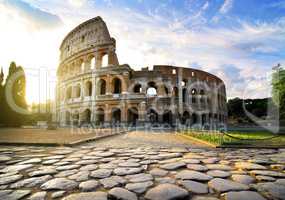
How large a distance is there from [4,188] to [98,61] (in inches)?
1009

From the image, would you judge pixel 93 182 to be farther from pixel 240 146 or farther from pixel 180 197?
pixel 240 146

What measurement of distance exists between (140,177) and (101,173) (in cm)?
67

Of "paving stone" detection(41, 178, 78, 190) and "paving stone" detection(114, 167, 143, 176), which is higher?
"paving stone" detection(41, 178, 78, 190)

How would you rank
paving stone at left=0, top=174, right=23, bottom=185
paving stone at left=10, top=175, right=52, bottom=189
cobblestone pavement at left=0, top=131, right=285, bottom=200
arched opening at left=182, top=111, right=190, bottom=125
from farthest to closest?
arched opening at left=182, top=111, right=190, bottom=125 → paving stone at left=0, top=174, right=23, bottom=185 → paving stone at left=10, top=175, right=52, bottom=189 → cobblestone pavement at left=0, top=131, right=285, bottom=200

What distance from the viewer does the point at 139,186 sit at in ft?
8.13

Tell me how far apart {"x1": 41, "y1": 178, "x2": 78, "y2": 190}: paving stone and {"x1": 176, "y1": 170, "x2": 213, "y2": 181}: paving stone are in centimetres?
148

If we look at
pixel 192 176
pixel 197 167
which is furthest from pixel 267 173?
pixel 192 176

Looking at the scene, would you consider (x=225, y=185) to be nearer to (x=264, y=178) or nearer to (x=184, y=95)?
(x=264, y=178)

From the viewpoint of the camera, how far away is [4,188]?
2.40 metres

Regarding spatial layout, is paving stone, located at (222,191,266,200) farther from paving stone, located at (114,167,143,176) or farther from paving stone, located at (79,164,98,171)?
paving stone, located at (79,164,98,171)

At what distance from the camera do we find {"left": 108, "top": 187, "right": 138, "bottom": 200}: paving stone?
212 centimetres

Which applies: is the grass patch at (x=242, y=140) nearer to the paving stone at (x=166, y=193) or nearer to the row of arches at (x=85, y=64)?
the paving stone at (x=166, y=193)

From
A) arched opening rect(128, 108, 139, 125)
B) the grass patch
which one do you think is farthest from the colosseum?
the grass patch

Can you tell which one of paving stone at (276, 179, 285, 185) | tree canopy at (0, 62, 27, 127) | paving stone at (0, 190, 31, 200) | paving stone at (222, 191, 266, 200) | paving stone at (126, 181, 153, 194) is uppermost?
tree canopy at (0, 62, 27, 127)
